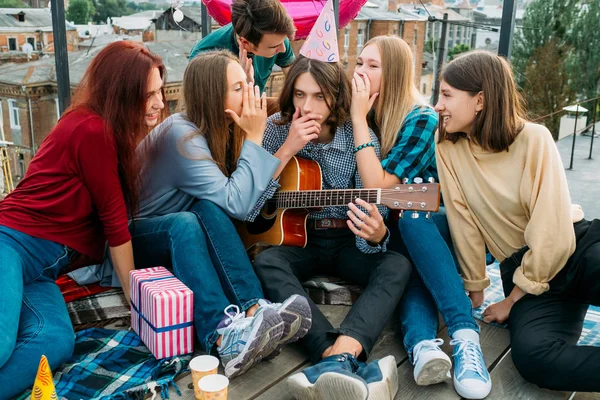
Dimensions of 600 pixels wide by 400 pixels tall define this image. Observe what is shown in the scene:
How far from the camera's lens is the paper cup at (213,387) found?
1449 mm

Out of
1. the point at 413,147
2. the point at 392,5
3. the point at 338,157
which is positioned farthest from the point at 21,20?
the point at 392,5

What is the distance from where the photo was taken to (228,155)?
94.2 inches

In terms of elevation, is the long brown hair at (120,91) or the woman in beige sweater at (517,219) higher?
the long brown hair at (120,91)

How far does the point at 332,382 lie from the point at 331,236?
87 cm

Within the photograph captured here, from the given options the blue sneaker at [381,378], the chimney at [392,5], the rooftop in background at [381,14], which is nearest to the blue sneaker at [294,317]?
the blue sneaker at [381,378]

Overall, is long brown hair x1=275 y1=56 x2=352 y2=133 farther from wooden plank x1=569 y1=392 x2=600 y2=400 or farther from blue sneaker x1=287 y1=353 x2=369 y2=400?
wooden plank x1=569 y1=392 x2=600 y2=400

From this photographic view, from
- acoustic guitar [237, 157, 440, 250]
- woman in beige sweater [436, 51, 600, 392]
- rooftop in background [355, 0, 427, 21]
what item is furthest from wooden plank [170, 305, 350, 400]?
rooftop in background [355, 0, 427, 21]

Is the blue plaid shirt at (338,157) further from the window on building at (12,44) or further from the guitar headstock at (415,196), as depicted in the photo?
the window on building at (12,44)

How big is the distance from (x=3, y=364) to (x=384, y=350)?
121 centimetres

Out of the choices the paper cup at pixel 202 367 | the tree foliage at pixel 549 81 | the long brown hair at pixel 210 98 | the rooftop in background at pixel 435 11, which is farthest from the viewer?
the tree foliage at pixel 549 81

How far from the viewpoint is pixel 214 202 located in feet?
6.89

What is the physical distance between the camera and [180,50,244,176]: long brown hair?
7.32ft

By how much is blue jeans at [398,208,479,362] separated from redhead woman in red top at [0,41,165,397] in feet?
3.37

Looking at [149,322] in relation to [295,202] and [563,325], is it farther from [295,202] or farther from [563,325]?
[563,325]
